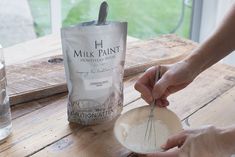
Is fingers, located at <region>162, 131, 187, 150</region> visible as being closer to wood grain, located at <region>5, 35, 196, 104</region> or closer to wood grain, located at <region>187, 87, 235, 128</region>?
wood grain, located at <region>187, 87, 235, 128</region>

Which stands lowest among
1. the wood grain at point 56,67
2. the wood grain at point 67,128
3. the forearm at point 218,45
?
the wood grain at point 67,128

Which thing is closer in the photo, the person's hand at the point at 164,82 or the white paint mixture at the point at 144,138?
the white paint mixture at the point at 144,138

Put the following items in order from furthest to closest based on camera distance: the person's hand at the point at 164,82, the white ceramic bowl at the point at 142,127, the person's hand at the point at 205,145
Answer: the person's hand at the point at 164,82, the white ceramic bowl at the point at 142,127, the person's hand at the point at 205,145

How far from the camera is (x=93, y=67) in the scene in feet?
2.64

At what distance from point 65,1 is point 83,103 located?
1347mm

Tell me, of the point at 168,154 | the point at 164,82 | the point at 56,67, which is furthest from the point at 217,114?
the point at 56,67

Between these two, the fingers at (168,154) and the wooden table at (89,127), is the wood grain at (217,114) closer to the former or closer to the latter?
the wooden table at (89,127)

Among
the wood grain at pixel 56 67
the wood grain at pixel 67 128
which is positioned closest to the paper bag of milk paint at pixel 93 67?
the wood grain at pixel 67 128

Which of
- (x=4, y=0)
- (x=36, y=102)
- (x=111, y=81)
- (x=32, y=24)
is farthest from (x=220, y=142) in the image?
(x=32, y=24)

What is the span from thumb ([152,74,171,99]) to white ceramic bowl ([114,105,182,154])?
40mm

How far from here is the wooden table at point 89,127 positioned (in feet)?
2.46

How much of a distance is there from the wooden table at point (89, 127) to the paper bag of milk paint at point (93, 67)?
0.12 ft

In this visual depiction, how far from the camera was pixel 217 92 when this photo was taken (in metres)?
1.00

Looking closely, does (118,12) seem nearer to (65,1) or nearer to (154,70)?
(65,1)
